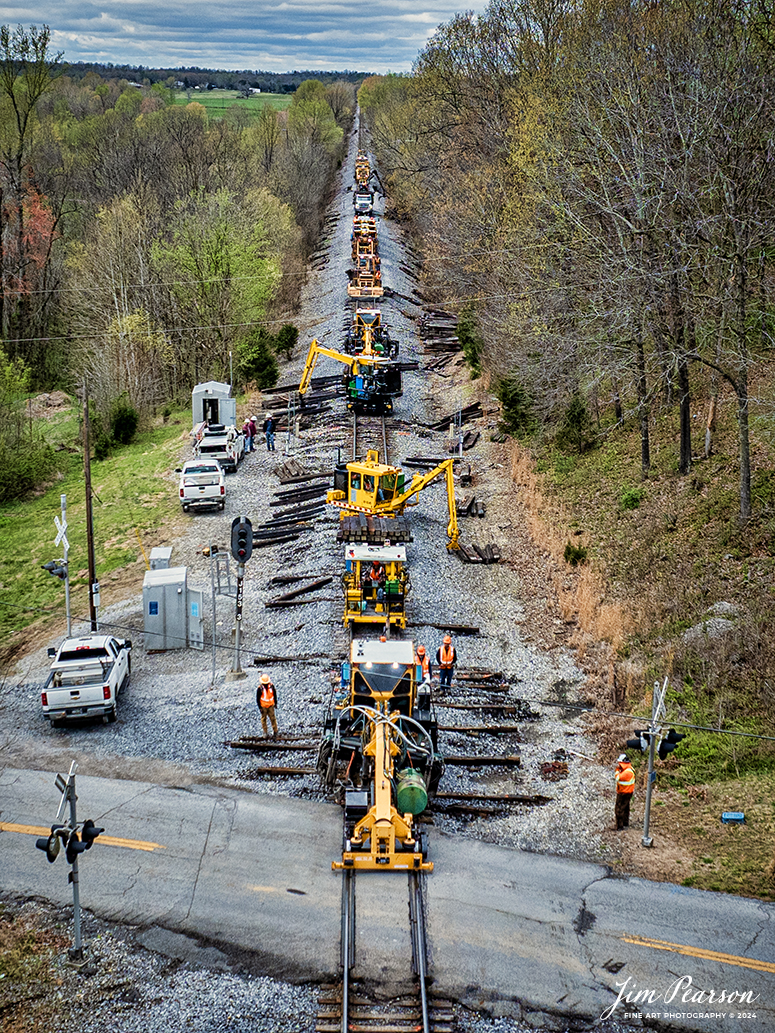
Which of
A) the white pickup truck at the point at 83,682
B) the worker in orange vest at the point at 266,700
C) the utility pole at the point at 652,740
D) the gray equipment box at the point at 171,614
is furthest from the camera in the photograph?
the gray equipment box at the point at 171,614

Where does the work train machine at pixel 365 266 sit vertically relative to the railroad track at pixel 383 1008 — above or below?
above

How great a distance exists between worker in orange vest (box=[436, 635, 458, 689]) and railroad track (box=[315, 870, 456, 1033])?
8437 mm

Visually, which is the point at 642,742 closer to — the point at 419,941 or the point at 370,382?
the point at 419,941

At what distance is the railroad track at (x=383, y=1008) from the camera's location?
12.3 meters

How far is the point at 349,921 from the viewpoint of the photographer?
558 inches

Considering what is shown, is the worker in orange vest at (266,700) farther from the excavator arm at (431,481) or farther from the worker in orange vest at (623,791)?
the excavator arm at (431,481)

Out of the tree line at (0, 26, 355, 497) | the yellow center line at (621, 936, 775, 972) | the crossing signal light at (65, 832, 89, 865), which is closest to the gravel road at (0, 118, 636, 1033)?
the crossing signal light at (65, 832, 89, 865)

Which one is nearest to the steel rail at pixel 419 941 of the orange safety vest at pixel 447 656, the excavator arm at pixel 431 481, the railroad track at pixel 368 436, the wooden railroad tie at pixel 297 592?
the orange safety vest at pixel 447 656

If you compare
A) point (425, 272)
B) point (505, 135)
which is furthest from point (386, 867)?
point (425, 272)

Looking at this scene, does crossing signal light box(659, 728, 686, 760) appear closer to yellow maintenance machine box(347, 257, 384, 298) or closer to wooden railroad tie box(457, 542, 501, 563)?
wooden railroad tie box(457, 542, 501, 563)

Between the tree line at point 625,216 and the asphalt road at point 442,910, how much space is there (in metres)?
11.9

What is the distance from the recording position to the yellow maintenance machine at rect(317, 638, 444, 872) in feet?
50.2

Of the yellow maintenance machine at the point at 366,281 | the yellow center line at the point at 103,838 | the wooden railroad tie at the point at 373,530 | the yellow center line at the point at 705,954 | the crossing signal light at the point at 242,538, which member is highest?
the yellow maintenance machine at the point at 366,281

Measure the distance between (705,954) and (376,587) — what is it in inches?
478
